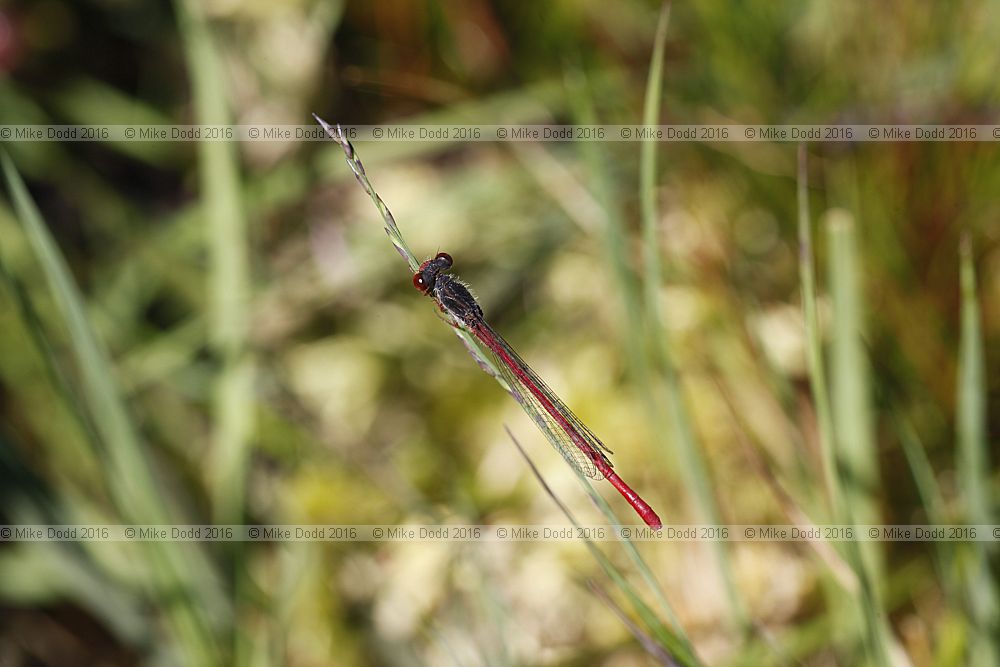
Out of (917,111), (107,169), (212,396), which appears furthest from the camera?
(107,169)

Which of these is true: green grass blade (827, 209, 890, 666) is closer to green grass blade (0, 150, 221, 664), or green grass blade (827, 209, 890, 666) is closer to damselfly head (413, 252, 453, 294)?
damselfly head (413, 252, 453, 294)

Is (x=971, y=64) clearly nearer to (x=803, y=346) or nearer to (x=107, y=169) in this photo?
(x=803, y=346)

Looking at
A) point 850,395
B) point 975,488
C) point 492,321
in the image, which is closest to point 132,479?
point 492,321

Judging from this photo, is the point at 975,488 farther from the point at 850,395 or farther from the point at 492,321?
the point at 492,321

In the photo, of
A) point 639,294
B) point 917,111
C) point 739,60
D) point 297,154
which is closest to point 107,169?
point 297,154

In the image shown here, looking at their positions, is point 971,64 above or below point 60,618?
above

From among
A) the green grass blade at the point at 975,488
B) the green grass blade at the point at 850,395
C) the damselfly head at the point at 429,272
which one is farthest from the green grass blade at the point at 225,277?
the green grass blade at the point at 975,488
